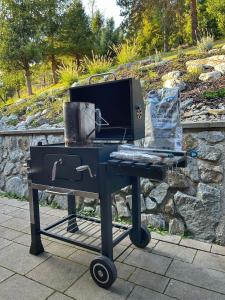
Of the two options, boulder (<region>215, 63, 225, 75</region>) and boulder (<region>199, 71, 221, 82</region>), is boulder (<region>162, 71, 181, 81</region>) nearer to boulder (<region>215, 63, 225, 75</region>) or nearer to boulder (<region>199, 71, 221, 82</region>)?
boulder (<region>199, 71, 221, 82</region>)

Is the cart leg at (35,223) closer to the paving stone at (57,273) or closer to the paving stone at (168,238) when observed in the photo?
the paving stone at (57,273)

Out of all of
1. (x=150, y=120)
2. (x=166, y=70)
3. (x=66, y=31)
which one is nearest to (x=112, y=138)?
(x=150, y=120)

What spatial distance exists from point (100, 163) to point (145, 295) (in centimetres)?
86

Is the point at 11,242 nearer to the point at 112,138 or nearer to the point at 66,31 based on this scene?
the point at 112,138

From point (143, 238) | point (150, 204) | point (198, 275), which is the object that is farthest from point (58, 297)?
point (150, 204)

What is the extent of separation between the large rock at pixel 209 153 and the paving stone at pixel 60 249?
4.41 ft

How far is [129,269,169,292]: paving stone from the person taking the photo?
1.68 meters

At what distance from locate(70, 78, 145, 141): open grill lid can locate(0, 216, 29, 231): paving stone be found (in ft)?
4.21

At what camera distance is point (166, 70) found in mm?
4473

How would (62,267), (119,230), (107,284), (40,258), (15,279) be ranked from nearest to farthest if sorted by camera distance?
(107,284)
(15,279)
(62,267)
(40,258)
(119,230)

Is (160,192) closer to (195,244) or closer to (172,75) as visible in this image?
(195,244)

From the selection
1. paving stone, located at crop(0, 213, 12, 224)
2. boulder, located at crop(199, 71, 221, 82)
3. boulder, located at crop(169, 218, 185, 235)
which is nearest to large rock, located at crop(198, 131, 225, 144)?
boulder, located at crop(169, 218, 185, 235)

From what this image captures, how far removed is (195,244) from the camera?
218 centimetres

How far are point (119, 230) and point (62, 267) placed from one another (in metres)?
0.58
